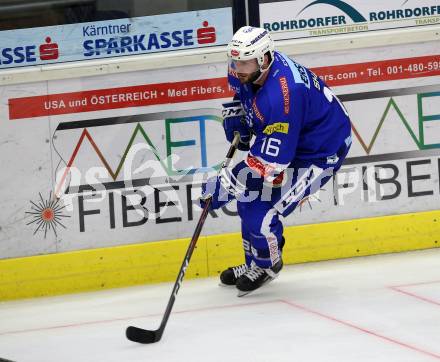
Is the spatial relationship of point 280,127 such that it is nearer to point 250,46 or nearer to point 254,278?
point 250,46

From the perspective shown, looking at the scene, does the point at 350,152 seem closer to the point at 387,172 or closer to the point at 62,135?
the point at 387,172

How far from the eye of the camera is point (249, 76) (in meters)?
Answer: 5.17

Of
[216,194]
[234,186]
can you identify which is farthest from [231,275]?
[234,186]

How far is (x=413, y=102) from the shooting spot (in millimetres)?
6223

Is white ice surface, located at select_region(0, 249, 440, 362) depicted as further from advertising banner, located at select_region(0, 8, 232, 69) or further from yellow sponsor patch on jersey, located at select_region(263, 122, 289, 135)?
advertising banner, located at select_region(0, 8, 232, 69)

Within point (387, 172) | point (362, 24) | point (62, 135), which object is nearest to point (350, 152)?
point (387, 172)

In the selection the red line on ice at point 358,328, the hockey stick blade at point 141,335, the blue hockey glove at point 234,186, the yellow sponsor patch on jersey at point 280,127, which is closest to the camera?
the red line on ice at point 358,328

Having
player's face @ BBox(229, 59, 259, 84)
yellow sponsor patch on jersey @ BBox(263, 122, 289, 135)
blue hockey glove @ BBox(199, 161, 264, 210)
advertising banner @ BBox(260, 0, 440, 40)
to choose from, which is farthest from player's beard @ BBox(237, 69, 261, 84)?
advertising banner @ BBox(260, 0, 440, 40)

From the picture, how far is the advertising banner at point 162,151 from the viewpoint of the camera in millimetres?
5762

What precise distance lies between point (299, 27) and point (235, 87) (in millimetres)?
832

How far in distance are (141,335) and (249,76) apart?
1.27m

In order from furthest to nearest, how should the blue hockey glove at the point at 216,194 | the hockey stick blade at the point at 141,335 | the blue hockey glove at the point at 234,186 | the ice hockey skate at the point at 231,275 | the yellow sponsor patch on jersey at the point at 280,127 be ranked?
the ice hockey skate at the point at 231,275 → the blue hockey glove at the point at 216,194 → the blue hockey glove at the point at 234,186 → the yellow sponsor patch on jersey at the point at 280,127 → the hockey stick blade at the point at 141,335

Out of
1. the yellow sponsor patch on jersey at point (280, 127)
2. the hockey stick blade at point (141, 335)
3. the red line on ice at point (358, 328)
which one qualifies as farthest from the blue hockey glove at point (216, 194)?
the hockey stick blade at point (141, 335)

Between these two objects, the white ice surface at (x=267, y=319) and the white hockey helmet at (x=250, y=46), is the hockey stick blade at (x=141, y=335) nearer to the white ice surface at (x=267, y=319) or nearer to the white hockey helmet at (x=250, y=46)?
the white ice surface at (x=267, y=319)
